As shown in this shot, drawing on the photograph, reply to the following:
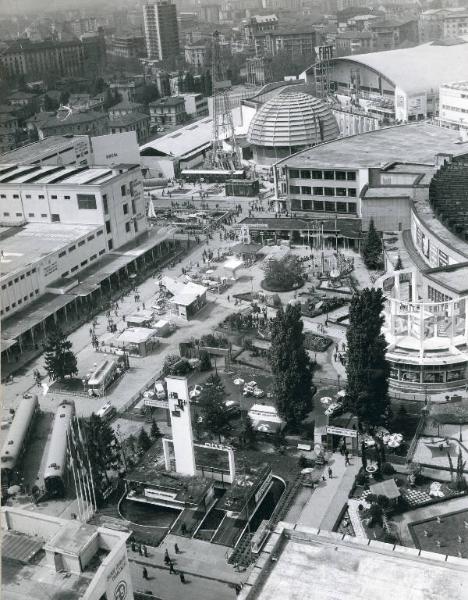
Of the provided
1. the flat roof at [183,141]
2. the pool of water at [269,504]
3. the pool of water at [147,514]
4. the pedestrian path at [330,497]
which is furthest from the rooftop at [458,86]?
the pool of water at [147,514]

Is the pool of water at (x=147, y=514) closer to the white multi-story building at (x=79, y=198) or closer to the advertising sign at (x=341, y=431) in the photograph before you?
the advertising sign at (x=341, y=431)

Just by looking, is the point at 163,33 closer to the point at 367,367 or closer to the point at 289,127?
the point at 289,127

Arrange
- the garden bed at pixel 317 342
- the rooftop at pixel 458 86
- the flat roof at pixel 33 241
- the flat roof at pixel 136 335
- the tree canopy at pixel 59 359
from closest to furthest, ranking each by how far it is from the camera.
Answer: the tree canopy at pixel 59 359
the garden bed at pixel 317 342
the flat roof at pixel 136 335
the flat roof at pixel 33 241
the rooftop at pixel 458 86

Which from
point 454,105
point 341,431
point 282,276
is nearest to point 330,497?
point 341,431

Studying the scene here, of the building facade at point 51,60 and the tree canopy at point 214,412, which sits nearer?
the tree canopy at point 214,412

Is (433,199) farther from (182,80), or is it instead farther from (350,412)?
(182,80)

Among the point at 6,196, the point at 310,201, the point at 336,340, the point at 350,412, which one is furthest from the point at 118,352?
→ the point at 310,201

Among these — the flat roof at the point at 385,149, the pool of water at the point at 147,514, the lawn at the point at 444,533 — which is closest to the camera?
the lawn at the point at 444,533
